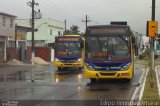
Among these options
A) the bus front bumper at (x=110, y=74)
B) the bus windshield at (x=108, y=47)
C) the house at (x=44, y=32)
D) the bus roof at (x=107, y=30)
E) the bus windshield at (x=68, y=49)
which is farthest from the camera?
the house at (x=44, y=32)

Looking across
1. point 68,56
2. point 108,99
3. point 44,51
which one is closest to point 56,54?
point 68,56

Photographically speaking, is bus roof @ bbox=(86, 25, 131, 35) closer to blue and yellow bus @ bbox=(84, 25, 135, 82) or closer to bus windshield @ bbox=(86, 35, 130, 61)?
blue and yellow bus @ bbox=(84, 25, 135, 82)

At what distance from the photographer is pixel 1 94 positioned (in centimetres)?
1825

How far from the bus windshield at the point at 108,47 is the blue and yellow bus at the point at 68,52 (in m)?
13.9

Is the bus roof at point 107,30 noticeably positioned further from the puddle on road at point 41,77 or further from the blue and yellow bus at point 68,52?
the blue and yellow bus at point 68,52

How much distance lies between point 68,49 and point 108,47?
14841 mm

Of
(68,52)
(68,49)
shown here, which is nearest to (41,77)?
(68,52)

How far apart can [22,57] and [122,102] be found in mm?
49220

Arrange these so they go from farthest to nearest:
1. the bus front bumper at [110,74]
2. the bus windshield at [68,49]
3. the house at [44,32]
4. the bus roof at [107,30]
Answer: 1. the house at [44,32]
2. the bus windshield at [68,49]
3. the bus roof at [107,30]
4. the bus front bumper at [110,74]

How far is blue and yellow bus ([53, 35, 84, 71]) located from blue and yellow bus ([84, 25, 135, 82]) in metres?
13.7

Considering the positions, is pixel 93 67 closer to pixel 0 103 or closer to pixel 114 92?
pixel 114 92

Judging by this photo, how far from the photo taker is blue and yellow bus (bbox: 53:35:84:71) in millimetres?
38125

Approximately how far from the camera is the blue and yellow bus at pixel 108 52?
Result: 2350cm

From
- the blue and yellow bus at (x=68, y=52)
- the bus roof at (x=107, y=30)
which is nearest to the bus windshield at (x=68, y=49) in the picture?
the blue and yellow bus at (x=68, y=52)
